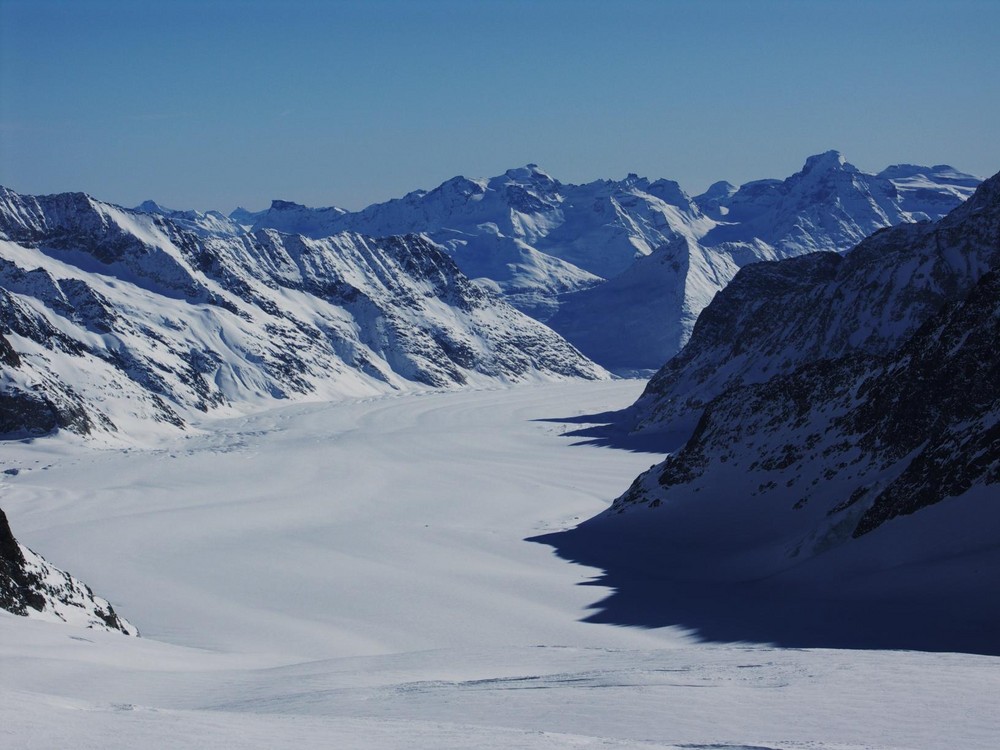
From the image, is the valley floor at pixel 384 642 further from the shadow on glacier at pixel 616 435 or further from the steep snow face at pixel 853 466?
the shadow on glacier at pixel 616 435

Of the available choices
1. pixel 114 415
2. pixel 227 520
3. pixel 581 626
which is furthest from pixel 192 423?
pixel 581 626

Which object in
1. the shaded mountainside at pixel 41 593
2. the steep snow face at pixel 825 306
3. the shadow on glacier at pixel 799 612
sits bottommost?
the shadow on glacier at pixel 799 612

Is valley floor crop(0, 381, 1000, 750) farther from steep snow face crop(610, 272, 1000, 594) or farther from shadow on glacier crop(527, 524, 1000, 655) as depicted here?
steep snow face crop(610, 272, 1000, 594)

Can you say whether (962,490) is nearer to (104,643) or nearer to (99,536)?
(104,643)

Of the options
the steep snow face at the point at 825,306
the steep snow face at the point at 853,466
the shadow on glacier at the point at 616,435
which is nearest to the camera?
the steep snow face at the point at 853,466

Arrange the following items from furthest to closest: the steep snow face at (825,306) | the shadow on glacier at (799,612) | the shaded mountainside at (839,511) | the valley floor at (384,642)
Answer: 1. the steep snow face at (825,306)
2. the shaded mountainside at (839,511)
3. the shadow on glacier at (799,612)
4. the valley floor at (384,642)

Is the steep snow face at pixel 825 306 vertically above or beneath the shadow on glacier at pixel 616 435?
above

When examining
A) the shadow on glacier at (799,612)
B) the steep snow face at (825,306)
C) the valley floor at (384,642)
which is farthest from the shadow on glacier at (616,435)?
the shadow on glacier at (799,612)

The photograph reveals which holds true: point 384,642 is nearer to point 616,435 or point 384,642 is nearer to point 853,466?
point 853,466
